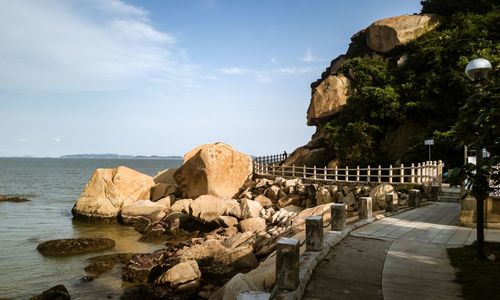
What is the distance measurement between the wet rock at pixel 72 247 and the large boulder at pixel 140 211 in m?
5.95

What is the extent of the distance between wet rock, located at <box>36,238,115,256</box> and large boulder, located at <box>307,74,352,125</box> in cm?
2457

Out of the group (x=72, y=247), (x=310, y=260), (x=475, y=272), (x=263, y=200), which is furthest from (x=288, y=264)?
(x=263, y=200)

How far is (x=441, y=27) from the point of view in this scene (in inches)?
1384

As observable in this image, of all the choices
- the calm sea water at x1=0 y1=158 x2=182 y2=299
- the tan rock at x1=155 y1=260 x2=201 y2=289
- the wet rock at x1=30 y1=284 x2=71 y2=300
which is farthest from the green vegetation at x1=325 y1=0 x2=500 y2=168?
the wet rock at x1=30 y1=284 x2=71 y2=300

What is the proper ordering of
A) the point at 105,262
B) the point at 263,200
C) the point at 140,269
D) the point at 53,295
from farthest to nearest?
1. the point at 263,200
2. the point at 105,262
3. the point at 140,269
4. the point at 53,295

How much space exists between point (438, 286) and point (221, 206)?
16.6m

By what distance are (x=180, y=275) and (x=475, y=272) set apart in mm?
8081

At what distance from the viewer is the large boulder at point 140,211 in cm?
2545

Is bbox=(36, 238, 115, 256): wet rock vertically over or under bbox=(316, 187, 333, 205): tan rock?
under

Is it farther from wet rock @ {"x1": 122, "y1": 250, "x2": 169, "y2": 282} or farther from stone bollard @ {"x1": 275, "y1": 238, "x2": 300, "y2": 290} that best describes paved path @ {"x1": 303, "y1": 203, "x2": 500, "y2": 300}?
wet rock @ {"x1": 122, "y1": 250, "x2": 169, "y2": 282}

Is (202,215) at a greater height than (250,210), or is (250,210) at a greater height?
(250,210)

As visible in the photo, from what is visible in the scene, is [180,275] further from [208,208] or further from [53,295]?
[208,208]

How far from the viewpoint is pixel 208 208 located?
22578 millimetres

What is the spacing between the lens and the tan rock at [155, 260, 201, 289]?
39.2 feet
